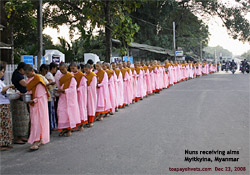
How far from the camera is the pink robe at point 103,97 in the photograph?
9.71 m

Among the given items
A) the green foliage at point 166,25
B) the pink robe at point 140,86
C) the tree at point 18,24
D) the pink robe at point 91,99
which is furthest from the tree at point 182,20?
the pink robe at point 91,99

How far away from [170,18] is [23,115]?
122 ft

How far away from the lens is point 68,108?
7.57 metres

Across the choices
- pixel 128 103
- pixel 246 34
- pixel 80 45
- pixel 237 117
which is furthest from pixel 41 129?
pixel 246 34

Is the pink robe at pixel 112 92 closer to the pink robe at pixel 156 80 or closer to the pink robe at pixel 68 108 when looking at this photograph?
the pink robe at pixel 68 108

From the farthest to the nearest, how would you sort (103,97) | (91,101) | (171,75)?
(171,75), (103,97), (91,101)

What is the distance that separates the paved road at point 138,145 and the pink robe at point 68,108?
1.11 feet

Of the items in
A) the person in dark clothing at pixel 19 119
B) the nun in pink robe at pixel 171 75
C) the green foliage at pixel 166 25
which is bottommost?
the person in dark clothing at pixel 19 119

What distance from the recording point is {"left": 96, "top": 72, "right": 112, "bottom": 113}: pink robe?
9711 mm

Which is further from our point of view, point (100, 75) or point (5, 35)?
point (5, 35)

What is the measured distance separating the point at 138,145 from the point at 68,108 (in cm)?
223

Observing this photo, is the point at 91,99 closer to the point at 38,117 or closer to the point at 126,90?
the point at 38,117

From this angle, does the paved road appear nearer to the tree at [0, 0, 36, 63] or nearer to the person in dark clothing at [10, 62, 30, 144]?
the person in dark clothing at [10, 62, 30, 144]

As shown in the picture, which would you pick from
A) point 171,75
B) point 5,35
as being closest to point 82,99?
point 171,75
